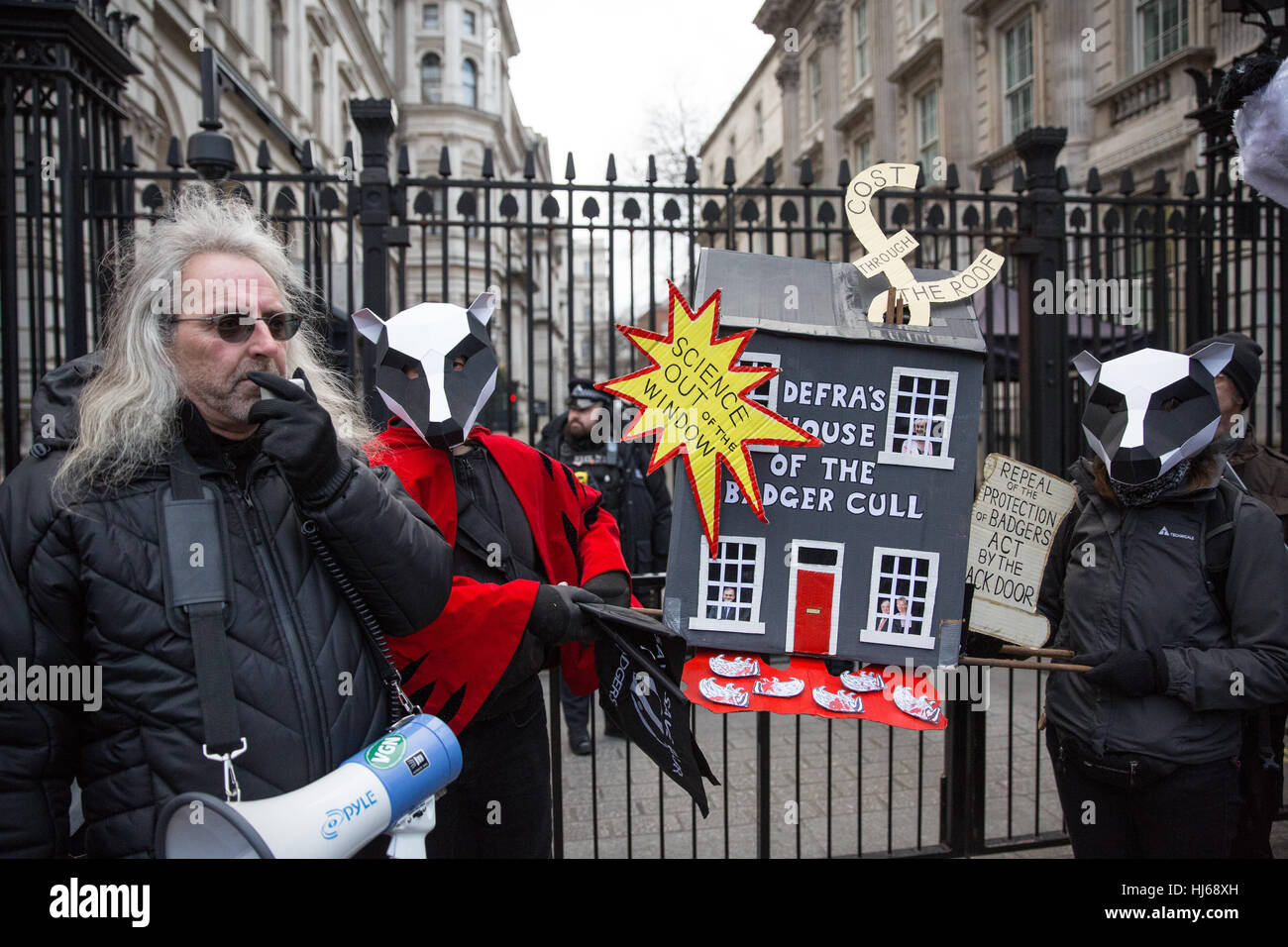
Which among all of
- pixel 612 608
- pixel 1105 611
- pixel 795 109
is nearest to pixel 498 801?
pixel 612 608

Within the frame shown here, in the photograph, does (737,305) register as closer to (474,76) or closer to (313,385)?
(313,385)

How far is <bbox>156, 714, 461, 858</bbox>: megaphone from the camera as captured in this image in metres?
1.33

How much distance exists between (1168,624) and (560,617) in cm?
168

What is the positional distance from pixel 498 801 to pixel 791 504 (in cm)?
118

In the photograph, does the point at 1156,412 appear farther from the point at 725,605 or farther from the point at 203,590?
the point at 203,590

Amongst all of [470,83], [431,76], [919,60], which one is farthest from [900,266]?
[470,83]

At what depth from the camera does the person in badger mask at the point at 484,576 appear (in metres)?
2.01

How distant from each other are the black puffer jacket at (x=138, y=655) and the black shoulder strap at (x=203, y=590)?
3 cm

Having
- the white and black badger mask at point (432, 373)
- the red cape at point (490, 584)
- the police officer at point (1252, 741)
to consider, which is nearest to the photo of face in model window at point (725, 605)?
the red cape at point (490, 584)

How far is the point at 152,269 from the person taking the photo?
5.44 feet

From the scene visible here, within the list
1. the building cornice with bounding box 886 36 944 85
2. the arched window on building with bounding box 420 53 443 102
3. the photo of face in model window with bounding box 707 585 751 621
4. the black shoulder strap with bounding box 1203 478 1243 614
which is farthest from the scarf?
the arched window on building with bounding box 420 53 443 102

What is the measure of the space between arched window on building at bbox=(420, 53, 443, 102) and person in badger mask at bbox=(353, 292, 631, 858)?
116 feet

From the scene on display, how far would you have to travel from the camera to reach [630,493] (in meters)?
5.55

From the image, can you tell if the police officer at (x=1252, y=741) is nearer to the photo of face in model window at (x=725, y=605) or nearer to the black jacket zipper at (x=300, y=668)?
the photo of face in model window at (x=725, y=605)
